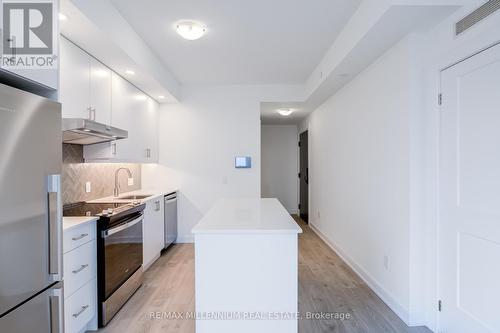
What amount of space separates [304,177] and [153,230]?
13.9ft

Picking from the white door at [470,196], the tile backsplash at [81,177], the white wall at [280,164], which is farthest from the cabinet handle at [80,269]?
the white wall at [280,164]

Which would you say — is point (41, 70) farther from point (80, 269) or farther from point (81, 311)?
point (81, 311)

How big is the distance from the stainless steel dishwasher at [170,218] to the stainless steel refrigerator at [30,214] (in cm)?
270

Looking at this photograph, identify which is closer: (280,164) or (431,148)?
(431,148)

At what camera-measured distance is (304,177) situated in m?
6.98

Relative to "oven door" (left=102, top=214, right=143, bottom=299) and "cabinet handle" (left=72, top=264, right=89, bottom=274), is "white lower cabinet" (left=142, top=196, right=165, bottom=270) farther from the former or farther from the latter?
"cabinet handle" (left=72, top=264, right=89, bottom=274)

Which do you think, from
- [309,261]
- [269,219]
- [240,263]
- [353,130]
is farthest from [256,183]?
[240,263]

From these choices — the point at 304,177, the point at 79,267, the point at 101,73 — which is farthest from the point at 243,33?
the point at 304,177

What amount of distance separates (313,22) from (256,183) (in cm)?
275

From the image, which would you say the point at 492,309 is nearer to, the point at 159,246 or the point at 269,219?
the point at 269,219

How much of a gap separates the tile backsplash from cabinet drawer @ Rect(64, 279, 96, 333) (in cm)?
95

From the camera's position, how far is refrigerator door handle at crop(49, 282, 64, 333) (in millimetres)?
1460

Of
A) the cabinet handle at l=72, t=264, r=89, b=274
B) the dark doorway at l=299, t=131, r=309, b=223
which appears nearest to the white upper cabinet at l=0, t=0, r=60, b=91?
the cabinet handle at l=72, t=264, r=89, b=274

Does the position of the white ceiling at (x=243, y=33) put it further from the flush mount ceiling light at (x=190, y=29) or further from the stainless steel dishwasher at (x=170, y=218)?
the stainless steel dishwasher at (x=170, y=218)
